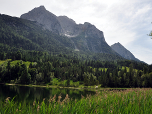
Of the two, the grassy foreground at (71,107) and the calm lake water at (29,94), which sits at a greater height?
the grassy foreground at (71,107)

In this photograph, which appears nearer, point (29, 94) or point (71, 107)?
point (71, 107)

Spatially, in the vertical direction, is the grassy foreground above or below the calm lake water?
above

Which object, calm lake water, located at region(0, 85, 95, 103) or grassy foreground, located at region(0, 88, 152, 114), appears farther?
calm lake water, located at region(0, 85, 95, 103)

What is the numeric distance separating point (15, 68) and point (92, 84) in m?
109

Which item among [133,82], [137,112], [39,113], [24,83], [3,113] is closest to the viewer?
[3,113]

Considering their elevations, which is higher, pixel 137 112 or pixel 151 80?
pixel 137 112

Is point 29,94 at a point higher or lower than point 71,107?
lower

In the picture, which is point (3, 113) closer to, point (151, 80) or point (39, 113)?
point (39, 113)

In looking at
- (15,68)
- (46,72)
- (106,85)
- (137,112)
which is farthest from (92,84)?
(137,112)

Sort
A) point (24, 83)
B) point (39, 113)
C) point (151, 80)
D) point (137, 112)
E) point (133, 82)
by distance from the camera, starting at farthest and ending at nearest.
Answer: point (24, 83)
point (133, 82)
point (151, 80)
point (137, 112)
point (39, 113)

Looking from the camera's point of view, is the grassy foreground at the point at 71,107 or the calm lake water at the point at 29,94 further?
the calm lake water at the point at 29,94

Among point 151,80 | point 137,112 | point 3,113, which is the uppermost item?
point 3,113

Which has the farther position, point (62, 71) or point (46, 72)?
point (62, 71)

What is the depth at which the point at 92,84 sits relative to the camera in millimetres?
138000
